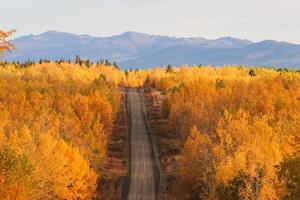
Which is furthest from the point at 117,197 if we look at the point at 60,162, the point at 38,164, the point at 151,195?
the point at 38,164

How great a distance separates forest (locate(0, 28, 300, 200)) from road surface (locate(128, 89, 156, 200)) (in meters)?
5.27

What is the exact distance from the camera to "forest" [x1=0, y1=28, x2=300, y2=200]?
57.8 m

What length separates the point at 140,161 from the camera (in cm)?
11675

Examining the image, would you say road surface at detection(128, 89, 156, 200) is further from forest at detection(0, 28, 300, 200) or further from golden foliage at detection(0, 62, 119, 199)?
golden foliage at detection(0, 62, 119, 199)

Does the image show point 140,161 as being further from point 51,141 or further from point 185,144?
point 51,141

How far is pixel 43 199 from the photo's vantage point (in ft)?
220

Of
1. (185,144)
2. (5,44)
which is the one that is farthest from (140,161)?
(5,44)

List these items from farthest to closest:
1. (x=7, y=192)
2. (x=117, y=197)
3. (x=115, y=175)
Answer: (x=115, y=175), (x=117, y=197), (x=7, y=192)

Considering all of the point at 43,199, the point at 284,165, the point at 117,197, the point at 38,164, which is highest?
the point at 284,165

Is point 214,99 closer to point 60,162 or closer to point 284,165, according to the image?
point 60,162

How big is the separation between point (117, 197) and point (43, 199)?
26374 mm

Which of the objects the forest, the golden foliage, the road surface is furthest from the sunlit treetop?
the road surface

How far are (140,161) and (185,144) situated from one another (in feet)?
86.1

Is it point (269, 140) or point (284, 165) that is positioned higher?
point (284, 165)
